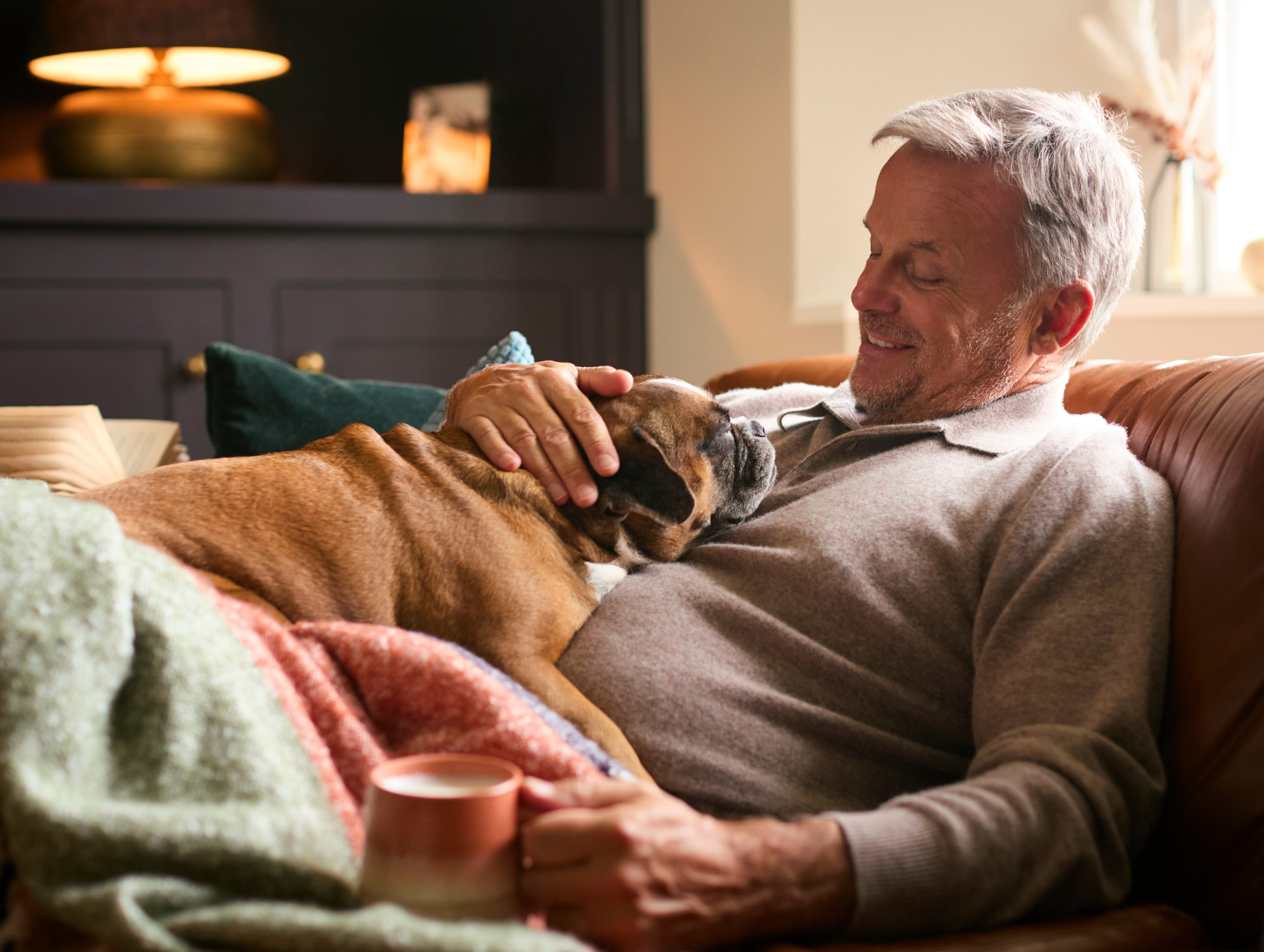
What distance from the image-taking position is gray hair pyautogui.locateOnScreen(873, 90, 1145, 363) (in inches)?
59.7

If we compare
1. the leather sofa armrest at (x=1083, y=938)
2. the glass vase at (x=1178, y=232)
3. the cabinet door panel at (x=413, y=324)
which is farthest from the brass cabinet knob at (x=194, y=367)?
the leather sofa armrest at (x=1083, y=938)

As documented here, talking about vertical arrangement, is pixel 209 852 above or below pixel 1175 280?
below

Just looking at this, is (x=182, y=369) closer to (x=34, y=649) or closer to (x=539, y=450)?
(x=539, y=450)

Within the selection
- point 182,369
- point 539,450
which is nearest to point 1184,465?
point 539,450

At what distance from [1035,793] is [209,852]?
686 mm

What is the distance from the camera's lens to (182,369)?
11.6ft

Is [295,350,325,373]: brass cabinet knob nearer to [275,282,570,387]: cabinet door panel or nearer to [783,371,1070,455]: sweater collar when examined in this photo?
[275,282,570,387]: cabinet door panel

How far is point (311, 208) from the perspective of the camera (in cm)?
352

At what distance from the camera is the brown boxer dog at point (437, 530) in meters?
1.31

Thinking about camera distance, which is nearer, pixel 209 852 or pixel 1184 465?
pixel 209 852

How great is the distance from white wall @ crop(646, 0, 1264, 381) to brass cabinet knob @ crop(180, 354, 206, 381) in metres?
1.55

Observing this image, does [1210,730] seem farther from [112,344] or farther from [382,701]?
[112,344]

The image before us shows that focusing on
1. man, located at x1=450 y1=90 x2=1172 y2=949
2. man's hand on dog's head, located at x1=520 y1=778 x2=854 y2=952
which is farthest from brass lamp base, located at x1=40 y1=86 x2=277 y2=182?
man's hand on dog's head, located at x1=520 y1=778 x2=854 y2=952

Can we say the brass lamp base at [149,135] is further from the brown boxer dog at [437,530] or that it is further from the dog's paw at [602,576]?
the dog's paw at [602,576]
